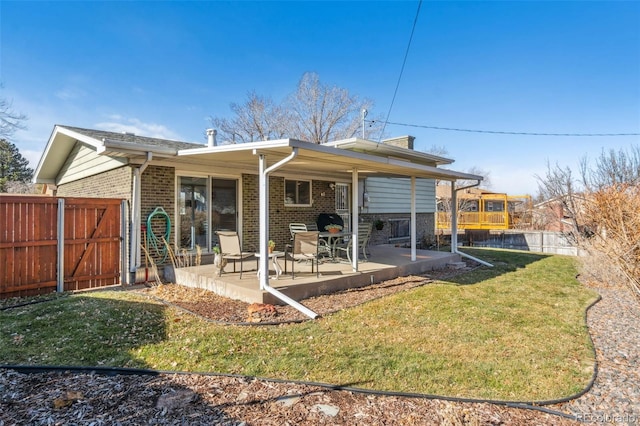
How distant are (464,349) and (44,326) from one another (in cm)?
539

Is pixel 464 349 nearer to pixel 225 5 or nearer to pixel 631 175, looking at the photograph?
pixel 631 175

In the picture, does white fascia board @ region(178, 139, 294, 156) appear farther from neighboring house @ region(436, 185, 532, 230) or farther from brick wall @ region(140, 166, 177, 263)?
neighboring house @ region(436, 185, 532, 230)

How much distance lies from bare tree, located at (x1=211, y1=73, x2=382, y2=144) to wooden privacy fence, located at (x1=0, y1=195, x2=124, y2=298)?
61.8ft

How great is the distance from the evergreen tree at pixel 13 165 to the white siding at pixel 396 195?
25947 millimetres

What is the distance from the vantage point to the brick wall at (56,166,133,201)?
23.8 feet

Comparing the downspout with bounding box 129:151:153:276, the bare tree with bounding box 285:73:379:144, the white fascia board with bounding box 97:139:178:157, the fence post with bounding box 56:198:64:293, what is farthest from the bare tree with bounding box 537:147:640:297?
the bare tree with bounding box 285:73:379:144

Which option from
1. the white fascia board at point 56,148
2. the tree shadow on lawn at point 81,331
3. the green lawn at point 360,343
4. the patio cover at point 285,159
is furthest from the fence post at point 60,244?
the patio cover at point 285,159

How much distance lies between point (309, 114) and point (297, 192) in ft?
53.2

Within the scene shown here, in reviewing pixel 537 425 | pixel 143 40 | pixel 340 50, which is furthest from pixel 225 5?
pixel 537 425

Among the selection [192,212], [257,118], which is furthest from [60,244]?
[257,118]

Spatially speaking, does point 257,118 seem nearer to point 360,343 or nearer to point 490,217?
point 490,217

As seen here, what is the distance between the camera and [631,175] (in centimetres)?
1079

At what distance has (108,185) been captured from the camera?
8031mm

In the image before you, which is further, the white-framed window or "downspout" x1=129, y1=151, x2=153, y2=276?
the white-framed window
